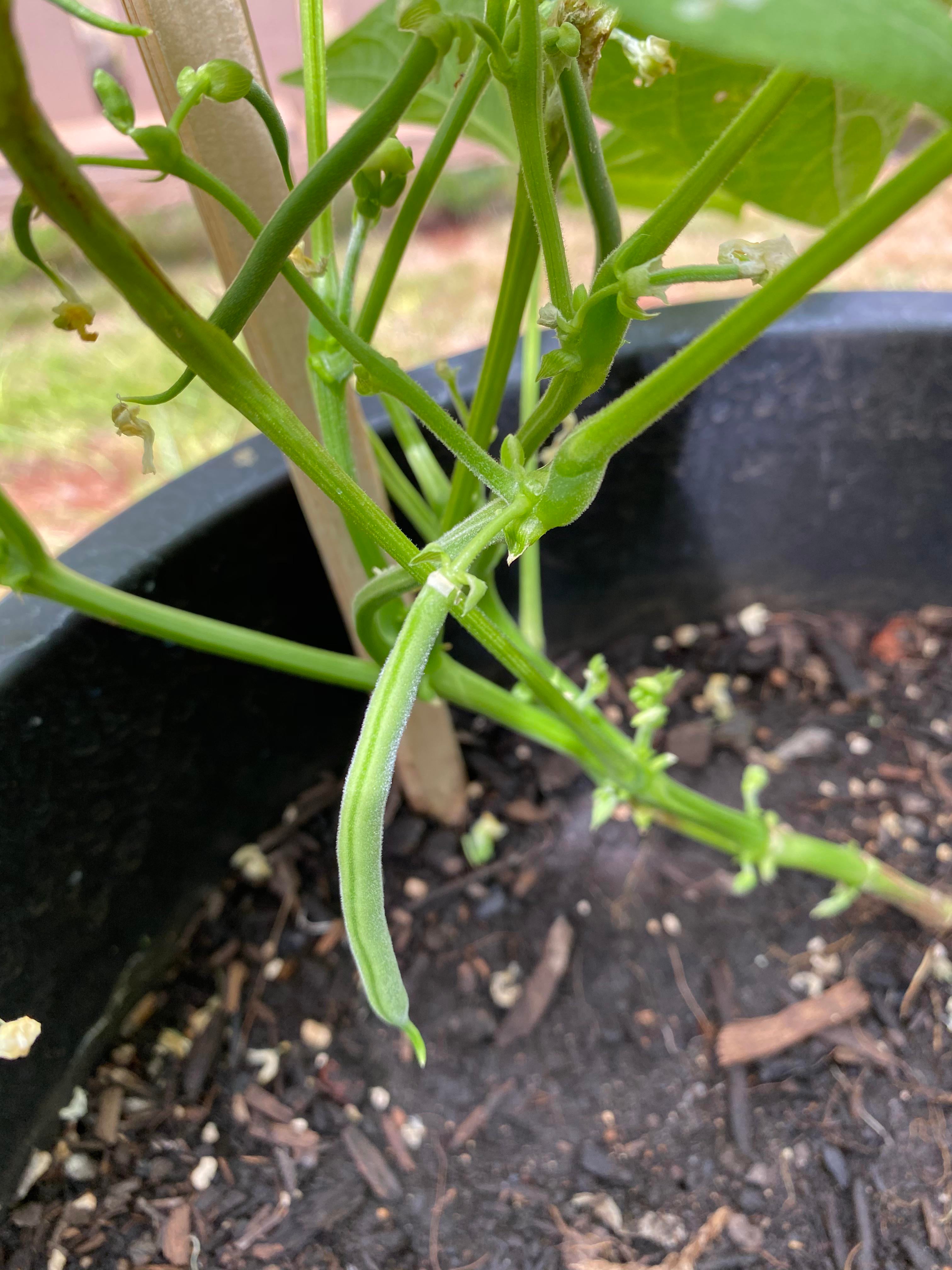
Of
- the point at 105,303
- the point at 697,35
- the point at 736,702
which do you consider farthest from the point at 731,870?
the point at 105,303

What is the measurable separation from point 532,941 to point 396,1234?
18cm

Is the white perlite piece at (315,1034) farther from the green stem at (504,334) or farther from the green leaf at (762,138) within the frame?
the green leaf at (762,138)

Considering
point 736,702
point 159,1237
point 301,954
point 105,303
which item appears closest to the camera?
point 159,1237

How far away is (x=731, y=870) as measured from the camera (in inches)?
23.3

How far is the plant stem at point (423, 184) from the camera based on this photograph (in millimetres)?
249

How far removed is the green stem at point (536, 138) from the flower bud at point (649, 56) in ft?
0.21

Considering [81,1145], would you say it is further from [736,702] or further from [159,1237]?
[736,702]

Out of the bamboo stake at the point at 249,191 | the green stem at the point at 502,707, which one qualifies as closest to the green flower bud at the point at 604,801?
the green stem at the point at 502,707

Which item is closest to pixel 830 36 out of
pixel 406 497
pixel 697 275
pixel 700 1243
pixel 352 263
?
pixel 697 275

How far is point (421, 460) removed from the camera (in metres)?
0.41

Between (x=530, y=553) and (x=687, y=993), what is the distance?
29cm

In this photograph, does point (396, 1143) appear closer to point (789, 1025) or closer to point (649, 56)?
point (789, 1025)

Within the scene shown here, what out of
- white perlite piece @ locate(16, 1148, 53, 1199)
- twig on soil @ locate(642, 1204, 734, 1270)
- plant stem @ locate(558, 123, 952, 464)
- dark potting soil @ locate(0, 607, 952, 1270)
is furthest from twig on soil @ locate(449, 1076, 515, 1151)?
plant stem @ locate(558, 123, 952, 464)

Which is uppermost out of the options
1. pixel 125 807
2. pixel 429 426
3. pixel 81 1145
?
pixel 429 426
